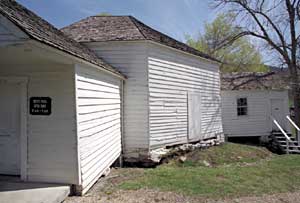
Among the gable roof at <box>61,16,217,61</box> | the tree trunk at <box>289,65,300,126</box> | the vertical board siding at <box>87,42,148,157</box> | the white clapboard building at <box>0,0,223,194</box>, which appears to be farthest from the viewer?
the tree trunk at <box>289,65,300,126</box>

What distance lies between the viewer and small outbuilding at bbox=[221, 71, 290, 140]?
17594 mm

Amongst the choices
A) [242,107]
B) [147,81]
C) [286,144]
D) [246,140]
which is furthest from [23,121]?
[246,140]

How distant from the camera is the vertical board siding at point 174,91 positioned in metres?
10.6

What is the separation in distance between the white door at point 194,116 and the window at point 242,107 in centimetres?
578

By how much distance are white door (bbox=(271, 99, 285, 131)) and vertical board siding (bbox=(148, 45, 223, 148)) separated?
6.35 metres

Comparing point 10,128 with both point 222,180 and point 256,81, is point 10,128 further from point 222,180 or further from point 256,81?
point 256,81

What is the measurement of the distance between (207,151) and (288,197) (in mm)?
6129

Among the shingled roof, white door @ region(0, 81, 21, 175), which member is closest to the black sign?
white door @ region(0, 81, 21, 175)

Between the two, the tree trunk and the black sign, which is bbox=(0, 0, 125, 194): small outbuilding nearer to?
the black sign

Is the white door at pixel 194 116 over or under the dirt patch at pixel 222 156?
over

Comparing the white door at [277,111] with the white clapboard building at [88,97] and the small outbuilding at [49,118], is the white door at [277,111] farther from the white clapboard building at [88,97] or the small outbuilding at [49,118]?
the small outbuilding at [49,118]

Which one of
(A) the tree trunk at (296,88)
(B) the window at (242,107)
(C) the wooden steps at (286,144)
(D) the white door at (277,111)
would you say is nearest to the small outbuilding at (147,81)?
(C) the wooden steps at (286,144)

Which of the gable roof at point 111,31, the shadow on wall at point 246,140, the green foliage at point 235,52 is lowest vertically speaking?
the shadow on wall at point 246,140

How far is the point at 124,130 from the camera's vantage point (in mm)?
10445
